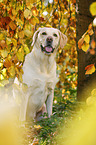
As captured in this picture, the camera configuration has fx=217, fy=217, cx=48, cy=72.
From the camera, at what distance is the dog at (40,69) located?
2500 mm

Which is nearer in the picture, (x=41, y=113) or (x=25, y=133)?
(x=25, y=133)

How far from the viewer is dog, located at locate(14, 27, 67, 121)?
2.50 m

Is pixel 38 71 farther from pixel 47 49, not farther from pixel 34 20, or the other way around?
pixel 34 20

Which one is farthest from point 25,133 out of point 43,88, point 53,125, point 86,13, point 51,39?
point 86,13

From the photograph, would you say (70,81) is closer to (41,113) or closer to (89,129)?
(41,113)

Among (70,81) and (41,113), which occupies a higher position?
(70,81)

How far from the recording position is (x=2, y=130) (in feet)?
1.24

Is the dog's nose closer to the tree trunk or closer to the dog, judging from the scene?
the dog

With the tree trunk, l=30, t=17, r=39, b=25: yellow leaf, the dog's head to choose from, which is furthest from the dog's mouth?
the tree trunk

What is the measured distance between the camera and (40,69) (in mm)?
2561

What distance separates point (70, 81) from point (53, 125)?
321cm

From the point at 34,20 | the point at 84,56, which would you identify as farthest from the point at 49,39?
the point at 84,56

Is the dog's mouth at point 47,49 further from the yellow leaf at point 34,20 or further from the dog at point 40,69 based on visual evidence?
the yellow leaf at point 34,20

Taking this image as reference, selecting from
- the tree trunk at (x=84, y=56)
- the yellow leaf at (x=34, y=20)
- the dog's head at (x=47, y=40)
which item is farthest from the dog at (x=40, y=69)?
the tree trunk at (x=84, y=56)
